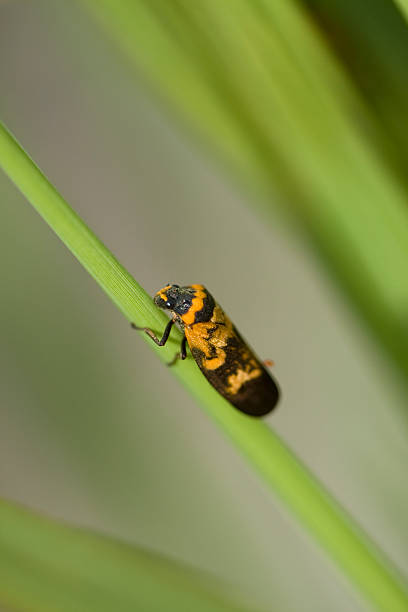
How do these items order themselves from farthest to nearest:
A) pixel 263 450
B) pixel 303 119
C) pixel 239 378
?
pixel 239 378
pixel 303 119
pixel 263 450

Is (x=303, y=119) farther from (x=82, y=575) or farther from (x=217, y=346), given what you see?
(x=82, y=575)

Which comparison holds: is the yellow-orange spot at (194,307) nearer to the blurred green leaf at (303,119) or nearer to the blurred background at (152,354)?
the blurred background at (152,354)

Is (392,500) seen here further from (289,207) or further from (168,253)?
(168,253)

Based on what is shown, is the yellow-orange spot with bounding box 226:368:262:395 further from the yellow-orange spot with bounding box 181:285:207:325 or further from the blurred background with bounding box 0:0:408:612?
the blurred background with bounding box 0:0:408:612

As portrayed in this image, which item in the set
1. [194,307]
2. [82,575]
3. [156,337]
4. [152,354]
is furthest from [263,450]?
[152,354]

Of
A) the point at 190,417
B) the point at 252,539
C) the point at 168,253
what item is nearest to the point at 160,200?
the point at 168,253

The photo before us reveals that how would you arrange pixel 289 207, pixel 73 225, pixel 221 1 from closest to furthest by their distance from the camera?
pixel 73 225 < pixel 221 1 < pixel 289 207

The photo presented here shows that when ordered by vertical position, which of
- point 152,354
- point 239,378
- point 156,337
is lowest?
point 152,354
